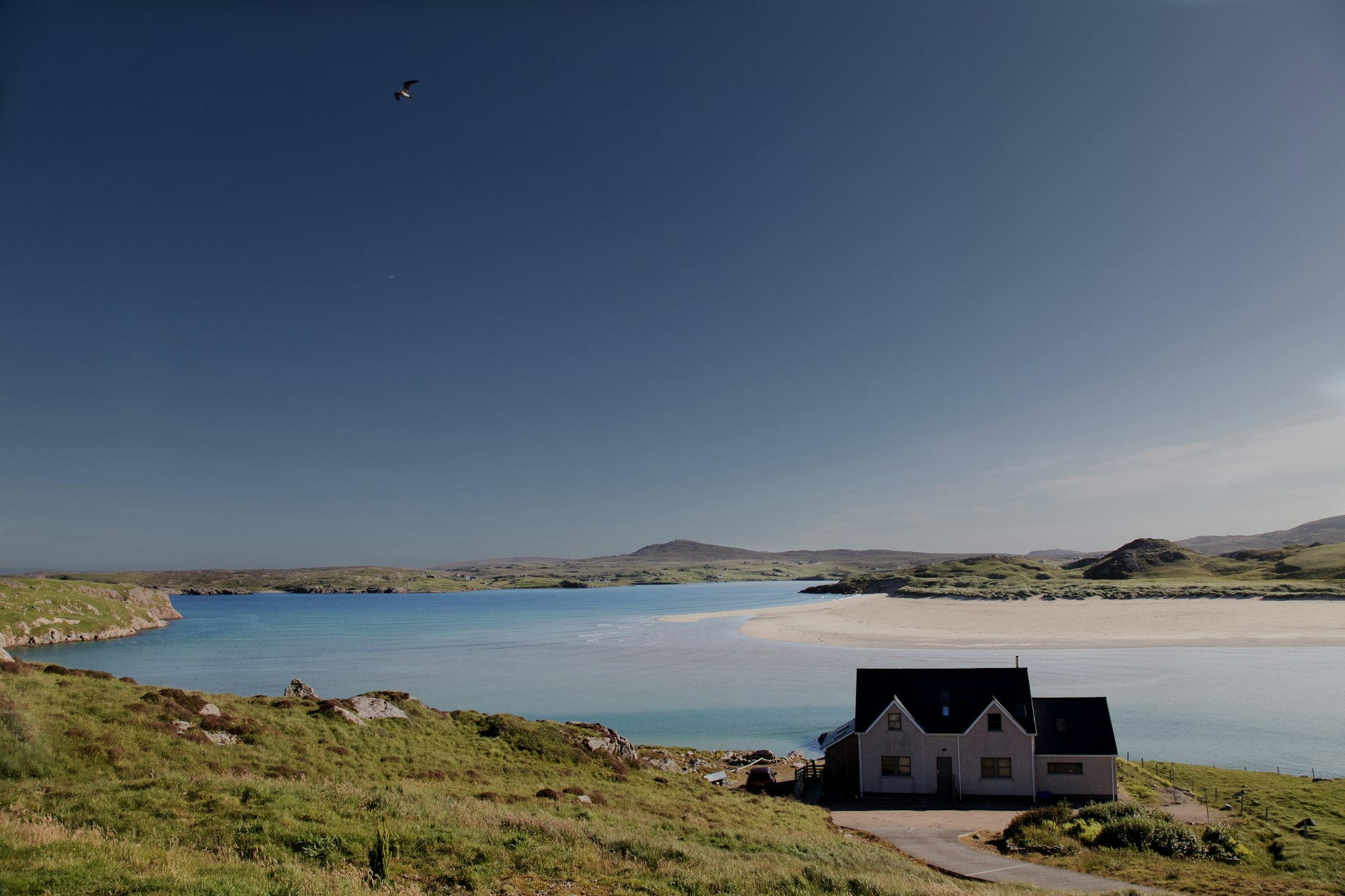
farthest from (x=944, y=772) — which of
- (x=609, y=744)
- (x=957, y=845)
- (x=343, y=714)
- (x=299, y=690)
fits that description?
(x=299, y=690)

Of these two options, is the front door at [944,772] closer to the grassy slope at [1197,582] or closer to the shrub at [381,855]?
the shrub at [381,855]

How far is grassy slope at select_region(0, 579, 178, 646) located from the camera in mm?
86438

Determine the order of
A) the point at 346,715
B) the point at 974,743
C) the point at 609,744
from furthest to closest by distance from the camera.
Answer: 1. the point at 609,744
2. the point at 974,743
3. the point at 346,715

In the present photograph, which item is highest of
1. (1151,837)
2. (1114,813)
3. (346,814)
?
(346,814)

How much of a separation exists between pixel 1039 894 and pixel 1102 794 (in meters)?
20.4

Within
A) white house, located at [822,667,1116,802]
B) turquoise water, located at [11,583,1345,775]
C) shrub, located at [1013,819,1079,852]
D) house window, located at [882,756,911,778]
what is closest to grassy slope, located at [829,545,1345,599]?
turquoise water, located at [11,583,1345,775]

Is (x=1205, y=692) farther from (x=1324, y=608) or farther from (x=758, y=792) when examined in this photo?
(x=1324, y=608)

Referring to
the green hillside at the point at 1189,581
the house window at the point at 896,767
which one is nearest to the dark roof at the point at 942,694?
the house window at the point at 896,767

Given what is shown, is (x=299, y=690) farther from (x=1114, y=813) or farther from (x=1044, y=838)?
(x=1114, y=813)

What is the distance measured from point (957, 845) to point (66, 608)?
416ft

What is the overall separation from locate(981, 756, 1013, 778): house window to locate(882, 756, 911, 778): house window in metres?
3.65

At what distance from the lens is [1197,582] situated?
158 meters

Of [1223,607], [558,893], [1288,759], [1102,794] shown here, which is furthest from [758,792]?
[1223,607]

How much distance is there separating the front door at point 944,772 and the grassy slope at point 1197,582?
139 metres
